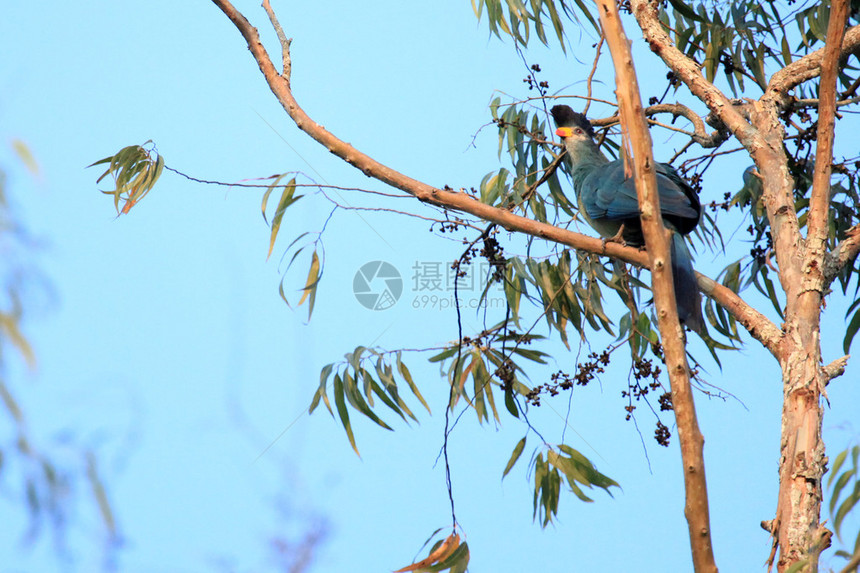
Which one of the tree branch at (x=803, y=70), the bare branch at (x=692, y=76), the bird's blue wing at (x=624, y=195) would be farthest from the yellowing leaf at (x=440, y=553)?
the tree branch at (x=803, y=70)

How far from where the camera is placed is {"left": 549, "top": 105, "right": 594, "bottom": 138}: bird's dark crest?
3459mm

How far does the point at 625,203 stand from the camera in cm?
287

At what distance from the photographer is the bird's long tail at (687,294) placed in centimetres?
249

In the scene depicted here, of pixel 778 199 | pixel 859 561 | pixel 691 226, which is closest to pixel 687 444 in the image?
pixel 859 561

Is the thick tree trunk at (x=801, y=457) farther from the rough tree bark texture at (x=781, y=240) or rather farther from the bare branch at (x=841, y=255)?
the bare branch at (x=841, y=255)

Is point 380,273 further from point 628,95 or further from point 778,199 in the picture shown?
point 628,95

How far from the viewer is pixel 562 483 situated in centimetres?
285

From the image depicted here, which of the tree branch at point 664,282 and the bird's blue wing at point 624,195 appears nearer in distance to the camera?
the tree branch at point 664,282

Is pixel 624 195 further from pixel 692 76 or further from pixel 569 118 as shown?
pixel 569 118

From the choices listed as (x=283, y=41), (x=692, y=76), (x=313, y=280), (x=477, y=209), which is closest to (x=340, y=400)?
(x=313, y=280)

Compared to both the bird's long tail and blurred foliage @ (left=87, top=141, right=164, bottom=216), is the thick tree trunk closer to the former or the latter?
the bird's long tail

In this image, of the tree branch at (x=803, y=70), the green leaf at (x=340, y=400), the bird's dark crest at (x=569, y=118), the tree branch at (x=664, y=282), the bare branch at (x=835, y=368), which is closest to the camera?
the tree branch at (x=664, y=282)

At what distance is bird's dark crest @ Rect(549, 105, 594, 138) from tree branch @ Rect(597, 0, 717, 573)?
187 cm

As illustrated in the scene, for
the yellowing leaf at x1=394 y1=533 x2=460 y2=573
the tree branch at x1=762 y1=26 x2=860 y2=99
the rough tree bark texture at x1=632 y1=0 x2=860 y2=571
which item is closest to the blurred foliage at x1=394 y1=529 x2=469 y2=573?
the yellowing leaf at x1=394 y1=533 x2=460 y2=573
